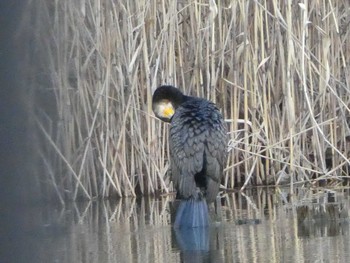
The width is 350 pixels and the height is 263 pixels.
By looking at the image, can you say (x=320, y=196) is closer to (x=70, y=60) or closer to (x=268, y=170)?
(x=268, y=170)

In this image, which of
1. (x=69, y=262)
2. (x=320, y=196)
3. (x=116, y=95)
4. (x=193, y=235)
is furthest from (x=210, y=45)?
(x=69, y=262)

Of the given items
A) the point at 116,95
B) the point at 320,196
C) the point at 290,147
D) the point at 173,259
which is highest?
the point at 116,95

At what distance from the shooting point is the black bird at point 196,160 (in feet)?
18.9

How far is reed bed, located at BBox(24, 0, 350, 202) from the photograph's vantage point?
7055mm

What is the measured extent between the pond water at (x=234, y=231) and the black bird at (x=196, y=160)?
14cm

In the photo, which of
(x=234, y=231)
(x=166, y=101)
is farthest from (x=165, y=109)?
(x=234, y=231)

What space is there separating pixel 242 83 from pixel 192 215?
208 cm

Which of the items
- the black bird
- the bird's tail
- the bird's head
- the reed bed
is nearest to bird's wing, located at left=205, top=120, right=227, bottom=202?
the black bird

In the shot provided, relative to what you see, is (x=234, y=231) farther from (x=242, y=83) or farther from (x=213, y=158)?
(x=242, y=83)

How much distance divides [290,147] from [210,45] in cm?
112

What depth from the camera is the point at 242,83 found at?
750 cm

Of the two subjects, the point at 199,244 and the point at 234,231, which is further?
the point at 234,231

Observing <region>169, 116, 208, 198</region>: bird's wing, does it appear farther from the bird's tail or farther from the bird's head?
the bird's head

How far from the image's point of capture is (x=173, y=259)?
4.56 m
